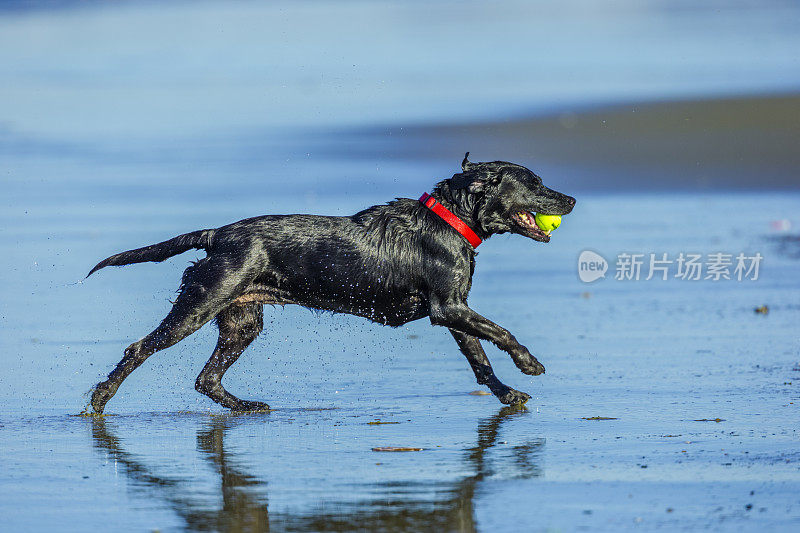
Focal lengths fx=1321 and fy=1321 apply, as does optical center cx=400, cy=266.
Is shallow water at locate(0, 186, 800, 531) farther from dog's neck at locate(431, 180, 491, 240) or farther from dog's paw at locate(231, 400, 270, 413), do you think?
dog's neck at locate(431, 180, 491, 240)

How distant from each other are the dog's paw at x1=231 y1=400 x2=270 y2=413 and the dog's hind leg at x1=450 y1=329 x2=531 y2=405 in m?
1.12

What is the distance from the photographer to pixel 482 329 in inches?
275

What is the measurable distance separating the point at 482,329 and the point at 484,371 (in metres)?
0.23

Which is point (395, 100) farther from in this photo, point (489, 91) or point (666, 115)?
point (666, 115)

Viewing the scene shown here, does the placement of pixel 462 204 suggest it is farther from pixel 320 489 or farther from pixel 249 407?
pixel 320 489

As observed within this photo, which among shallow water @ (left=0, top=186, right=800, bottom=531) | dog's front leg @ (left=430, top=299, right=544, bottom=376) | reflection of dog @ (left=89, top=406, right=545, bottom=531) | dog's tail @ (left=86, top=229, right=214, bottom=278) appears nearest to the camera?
reflection of dog @ (left=89, top=406, right=545, bottom=531)

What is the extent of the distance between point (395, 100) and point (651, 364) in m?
14.0

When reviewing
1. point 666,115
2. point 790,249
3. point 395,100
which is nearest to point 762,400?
point 790,249

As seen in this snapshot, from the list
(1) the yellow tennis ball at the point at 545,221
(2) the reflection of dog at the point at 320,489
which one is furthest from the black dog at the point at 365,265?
(2) the reflection of dog at the point at 320,489

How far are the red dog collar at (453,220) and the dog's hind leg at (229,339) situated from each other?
1.14m

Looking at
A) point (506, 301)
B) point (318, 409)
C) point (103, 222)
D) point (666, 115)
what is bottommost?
point (318, 409)

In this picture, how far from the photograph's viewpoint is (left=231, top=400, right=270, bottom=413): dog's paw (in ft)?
22.5

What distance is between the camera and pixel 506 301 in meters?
9.66

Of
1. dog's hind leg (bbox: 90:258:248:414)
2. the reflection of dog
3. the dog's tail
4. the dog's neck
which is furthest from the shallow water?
the dog's neck
